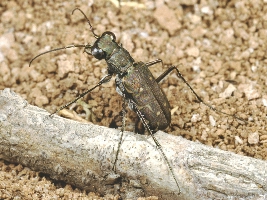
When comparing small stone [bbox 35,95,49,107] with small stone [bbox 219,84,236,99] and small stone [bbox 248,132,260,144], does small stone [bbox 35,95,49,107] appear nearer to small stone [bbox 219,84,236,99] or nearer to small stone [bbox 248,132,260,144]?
small stone [bbox 219,84,236,99]

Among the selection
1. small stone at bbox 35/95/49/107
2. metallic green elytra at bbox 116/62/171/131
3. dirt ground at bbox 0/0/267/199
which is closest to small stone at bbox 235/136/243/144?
dirt ground at bbox 0/0/267/199

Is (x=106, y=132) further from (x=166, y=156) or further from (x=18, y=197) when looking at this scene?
(x=18, y=197)

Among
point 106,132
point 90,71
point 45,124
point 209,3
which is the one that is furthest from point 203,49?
point 45,124

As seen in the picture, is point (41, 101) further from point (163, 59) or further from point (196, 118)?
point (196, 118)

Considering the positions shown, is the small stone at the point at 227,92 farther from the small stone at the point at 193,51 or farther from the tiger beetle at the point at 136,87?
the small stone at the point at 193,51

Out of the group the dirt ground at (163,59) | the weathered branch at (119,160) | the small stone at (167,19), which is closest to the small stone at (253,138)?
the dirt ground at (163,59)

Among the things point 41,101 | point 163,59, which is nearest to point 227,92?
point 163,59
